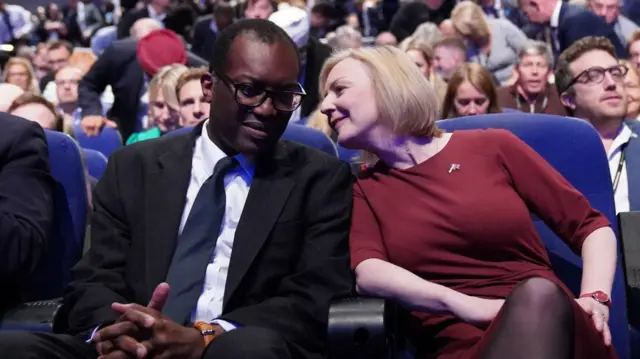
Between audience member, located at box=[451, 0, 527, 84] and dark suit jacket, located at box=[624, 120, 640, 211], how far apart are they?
3.43 meters

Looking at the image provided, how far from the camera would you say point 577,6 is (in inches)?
235

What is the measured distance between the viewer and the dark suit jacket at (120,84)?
20.0 ft

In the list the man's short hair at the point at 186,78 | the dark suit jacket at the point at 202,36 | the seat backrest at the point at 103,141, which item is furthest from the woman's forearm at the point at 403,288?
the dark suit jacket at the point at 202,36

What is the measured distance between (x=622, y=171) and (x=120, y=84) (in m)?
3.80

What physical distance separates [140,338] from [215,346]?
15 cm

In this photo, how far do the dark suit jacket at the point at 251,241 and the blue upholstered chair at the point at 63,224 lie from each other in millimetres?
215

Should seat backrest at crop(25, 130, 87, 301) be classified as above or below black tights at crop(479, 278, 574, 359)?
below

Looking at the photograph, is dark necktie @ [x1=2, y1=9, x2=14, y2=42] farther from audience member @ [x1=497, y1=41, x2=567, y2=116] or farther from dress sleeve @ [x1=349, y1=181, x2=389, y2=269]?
dress sleeve @ [x1=349, y1=181, x2=389, y2=269]

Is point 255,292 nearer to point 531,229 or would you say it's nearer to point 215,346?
point 215,346

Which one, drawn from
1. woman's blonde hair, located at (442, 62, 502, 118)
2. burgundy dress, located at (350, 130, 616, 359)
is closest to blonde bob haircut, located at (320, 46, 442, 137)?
burgundy dress, located at (350, 130, 616, 359)

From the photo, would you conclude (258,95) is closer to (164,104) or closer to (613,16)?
(164,104)

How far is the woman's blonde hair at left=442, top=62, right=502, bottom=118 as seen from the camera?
4.08 metres

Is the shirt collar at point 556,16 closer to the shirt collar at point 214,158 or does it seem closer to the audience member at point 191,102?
the audience member at point 191,102

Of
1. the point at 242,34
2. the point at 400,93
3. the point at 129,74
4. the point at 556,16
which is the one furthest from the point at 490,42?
the point at 242,34
